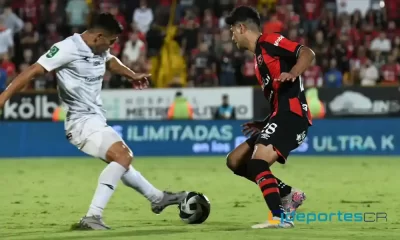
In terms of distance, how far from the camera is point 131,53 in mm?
21375

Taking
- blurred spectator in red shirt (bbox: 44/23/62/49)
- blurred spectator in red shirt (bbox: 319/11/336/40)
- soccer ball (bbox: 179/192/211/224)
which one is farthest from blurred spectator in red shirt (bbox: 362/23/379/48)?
soccer ball (bbox: 179/192/211/224)

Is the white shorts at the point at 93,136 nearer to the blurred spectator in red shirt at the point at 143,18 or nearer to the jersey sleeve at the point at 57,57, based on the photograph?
the jersey sleeve at the point at 57,57

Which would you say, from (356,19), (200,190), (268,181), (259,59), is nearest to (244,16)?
(259,59)

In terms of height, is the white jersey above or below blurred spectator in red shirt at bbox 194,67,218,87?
above

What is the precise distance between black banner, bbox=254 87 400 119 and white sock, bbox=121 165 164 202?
10.9 meters

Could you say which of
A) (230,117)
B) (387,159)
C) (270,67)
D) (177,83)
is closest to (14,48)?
(177,83)

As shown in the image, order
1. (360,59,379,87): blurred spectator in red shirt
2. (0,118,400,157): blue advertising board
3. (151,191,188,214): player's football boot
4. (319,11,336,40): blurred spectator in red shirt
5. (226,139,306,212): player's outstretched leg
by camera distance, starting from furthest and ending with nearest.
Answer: (319,11,336,40): blurred spectator in red shirt → (360,59,379,87): blurred spectator in red shirt → (0,118,400,157): blue advertising board → (151,191,188,214): player's football boot → (226,139,306,212): player's outstretched leg

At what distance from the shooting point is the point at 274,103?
26.5 feet

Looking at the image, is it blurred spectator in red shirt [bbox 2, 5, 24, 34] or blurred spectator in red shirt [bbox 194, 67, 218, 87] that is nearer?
blurred spectator in red shirt [bbox 194, 67, 218, 87]

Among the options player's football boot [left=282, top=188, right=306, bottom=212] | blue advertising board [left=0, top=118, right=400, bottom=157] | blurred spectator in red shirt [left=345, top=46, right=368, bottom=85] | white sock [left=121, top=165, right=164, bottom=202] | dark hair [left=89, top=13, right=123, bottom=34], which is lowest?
blue advertising board [left=0, top=118, right=400, bottom=157]

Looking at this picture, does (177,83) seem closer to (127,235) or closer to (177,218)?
(177,218)

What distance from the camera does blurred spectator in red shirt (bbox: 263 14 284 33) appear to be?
20688mm

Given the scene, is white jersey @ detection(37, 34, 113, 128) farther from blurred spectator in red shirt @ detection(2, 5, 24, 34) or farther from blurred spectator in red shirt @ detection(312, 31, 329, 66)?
blurred spectator in red shirt @ detection(2, 5, 24, 34)

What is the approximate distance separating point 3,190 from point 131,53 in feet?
31.8
